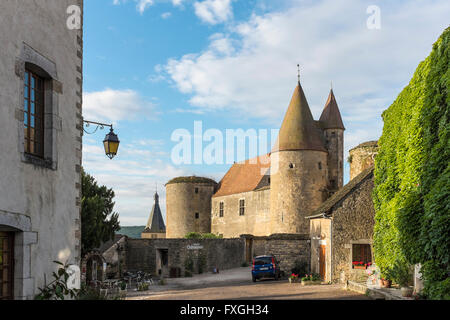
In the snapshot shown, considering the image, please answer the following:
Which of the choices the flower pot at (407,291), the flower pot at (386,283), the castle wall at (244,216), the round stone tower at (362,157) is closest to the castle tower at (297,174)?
the round stone tower at (362,157)

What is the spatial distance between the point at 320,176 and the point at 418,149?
76.1 ft

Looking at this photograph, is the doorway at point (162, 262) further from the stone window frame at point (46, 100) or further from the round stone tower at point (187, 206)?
the stone window frame at point (46, 100)

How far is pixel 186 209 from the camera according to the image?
165 feet

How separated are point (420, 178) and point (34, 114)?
955 cm

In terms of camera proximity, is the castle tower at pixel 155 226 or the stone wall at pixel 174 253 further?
the castle tower at pixel 155 226

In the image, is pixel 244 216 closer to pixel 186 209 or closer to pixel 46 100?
pixel 186 209

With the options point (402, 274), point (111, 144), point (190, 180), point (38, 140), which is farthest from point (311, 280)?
point (190, 180)

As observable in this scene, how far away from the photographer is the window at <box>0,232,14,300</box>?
7.89 meters

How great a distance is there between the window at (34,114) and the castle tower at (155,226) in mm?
51645

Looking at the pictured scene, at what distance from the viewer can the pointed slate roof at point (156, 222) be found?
2398 inches

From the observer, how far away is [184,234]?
5022 centimetres

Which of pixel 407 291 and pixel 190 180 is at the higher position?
pixel 190 180

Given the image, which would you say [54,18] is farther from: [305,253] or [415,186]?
[305,253]

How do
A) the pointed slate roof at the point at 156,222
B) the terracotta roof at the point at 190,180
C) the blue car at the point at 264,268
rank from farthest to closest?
the pointed slate roof at the point at 156,222 → the terracotta roof at the point at 190,180 → the blue car at the point at 264,268
